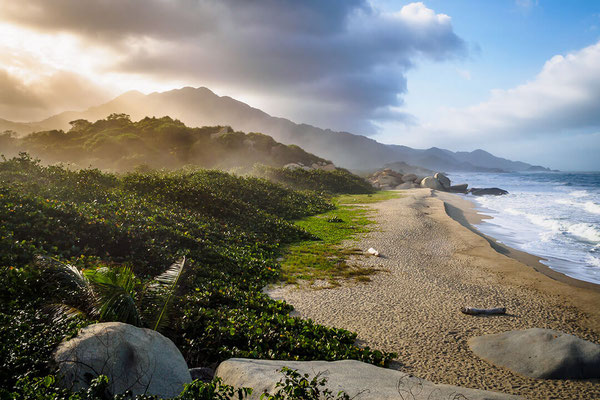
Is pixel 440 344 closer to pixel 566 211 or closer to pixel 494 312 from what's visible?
pixel 494 312

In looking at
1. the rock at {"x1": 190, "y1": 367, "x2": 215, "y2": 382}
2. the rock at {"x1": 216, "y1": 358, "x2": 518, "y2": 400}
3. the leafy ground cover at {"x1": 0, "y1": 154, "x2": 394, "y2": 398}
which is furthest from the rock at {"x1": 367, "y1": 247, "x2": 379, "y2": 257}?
the rock at {"x1": 190, "y1": 367, "x2": 215, "y2": 382}

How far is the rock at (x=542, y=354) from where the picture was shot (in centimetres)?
576

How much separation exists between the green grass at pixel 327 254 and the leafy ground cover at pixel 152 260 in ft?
2.30

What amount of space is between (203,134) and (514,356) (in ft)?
192

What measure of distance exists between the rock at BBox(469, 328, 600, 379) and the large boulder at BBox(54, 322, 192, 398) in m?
5.73

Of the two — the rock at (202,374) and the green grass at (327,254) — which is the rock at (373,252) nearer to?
the green grass at (327,254)

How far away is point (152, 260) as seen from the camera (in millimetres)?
Answer: 10008

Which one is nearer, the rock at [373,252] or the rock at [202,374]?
the rock at [202,374]

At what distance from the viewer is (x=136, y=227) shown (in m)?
11.2

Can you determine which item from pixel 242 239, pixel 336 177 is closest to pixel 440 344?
pixel 242 239

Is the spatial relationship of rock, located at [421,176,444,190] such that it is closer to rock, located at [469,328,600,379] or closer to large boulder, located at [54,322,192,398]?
rock, located at [469,328,600,379]

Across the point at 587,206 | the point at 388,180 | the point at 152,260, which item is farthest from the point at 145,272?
the point at 388,180

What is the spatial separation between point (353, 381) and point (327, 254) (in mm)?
9269

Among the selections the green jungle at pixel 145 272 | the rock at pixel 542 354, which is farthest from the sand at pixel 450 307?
the green jungle at pixel 145 272
